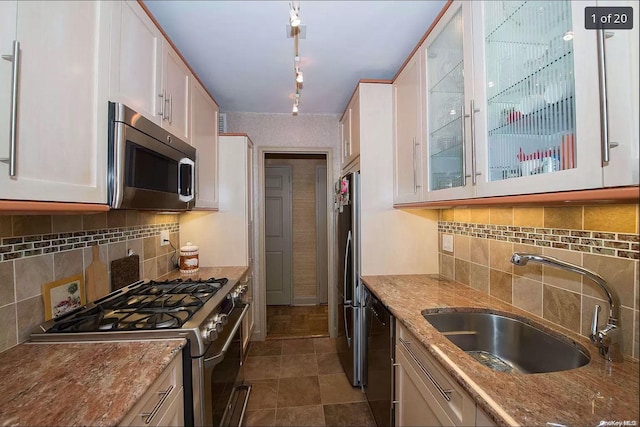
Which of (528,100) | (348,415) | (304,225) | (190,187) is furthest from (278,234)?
(528,100)

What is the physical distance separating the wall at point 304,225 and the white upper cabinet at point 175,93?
233cm

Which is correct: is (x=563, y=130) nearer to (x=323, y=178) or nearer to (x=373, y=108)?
(x=373, y=108)

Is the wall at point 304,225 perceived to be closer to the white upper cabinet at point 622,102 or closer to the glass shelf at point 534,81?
the glass shelf at point 534,81

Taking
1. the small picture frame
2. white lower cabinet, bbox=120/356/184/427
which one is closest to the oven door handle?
white lower cabinet, bbox=120/356/184/427

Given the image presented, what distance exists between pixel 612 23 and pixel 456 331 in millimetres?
1279

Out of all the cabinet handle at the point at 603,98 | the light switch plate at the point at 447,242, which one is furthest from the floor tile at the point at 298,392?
the cabinet handle at the point at 603,98

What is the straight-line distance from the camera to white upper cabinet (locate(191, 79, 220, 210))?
197 centimetres

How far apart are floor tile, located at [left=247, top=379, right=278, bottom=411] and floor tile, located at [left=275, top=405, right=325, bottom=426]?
0.37ft

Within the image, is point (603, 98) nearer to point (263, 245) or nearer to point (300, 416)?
point (300, 416)

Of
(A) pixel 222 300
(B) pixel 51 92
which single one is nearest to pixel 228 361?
(A) pixel 222 300

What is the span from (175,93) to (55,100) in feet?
2.91

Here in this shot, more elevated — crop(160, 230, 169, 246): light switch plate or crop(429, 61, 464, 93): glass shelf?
crop(429, 61, 464, 93): glass shelf

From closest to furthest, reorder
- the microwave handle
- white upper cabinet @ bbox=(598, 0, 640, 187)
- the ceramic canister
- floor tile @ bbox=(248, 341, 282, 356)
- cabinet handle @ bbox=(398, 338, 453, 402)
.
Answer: white upper cabinet @ bbox=(598, 0, 640, 187)
cabinet handle @ bbox=(398, 338, 453, 402)
the microwave handle
the ceramic canister
floor tile @ bbox=(248, 341, 282, 356)

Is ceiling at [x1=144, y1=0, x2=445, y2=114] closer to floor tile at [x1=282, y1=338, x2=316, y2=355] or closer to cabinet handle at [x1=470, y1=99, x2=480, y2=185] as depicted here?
cabinet handle at [x1=470, y1=99, x2=480, y2=185]
